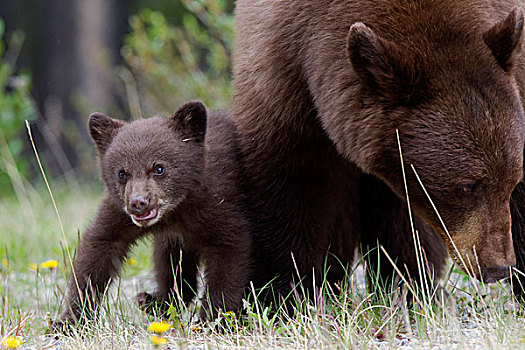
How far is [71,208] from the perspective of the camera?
9.23m

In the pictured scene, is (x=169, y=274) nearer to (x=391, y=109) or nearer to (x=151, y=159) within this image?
(x=151, y=159)

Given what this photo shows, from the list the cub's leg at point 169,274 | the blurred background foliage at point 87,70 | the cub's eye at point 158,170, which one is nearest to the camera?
the cub's eye at point 158,170

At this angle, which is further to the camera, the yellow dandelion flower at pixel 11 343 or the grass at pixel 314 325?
the yellow dandelion flower at pixel 11 343

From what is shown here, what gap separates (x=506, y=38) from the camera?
3770mm

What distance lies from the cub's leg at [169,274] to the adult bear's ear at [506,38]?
6.63ft

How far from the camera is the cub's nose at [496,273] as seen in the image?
12.5ft

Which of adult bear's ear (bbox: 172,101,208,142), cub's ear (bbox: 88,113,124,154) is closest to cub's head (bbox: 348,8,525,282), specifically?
adult bear's ear (bbox: 172,101,208,142)

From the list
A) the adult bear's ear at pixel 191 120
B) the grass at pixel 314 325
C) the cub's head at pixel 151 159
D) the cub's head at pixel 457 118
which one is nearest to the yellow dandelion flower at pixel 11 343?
the grass at pixel 314 325

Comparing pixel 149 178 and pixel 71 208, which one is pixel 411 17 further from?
pixel 71 208

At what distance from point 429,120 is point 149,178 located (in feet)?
4.62

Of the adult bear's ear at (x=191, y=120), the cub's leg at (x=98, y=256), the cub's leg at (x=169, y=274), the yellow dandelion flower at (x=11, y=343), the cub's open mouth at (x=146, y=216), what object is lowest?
the cub's leg at (x=169, y=274)

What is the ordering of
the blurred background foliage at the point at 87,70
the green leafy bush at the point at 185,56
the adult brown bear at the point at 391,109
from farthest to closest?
the blurred background foliage at the point at 87,70
the green leafy bush at the point at 185,56
the adult brown bear at the point at 391,109

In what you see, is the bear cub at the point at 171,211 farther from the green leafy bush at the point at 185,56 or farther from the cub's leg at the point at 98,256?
the green leafy bush at the point at 185,56

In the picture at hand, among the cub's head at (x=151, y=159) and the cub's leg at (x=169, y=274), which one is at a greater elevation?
the cub's head at (x=151, y=159)
